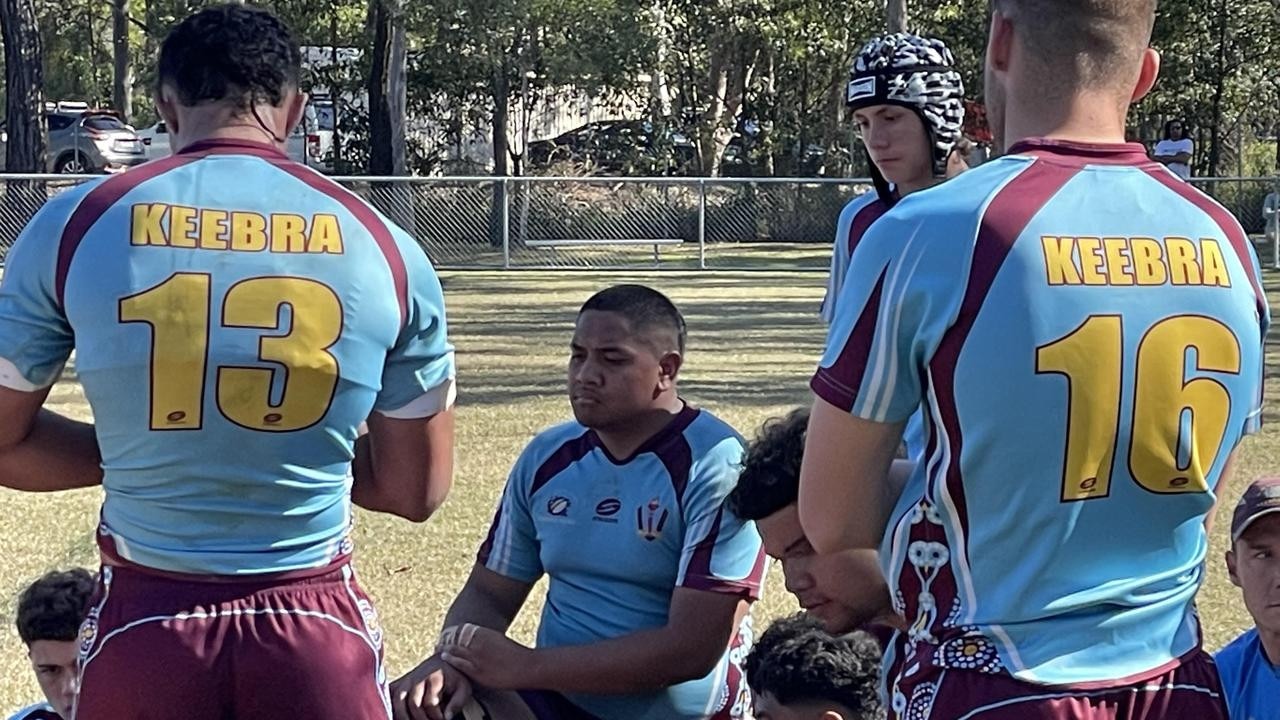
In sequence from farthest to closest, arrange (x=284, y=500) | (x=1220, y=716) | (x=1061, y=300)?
(x=284, y=500)
(x=1220, y=716)
(x=1061, y=300)

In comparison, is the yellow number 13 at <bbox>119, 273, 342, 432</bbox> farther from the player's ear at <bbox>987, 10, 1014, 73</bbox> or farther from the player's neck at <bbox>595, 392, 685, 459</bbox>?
the player's neck at <bbox>595, 392, 685, 459</bbox>

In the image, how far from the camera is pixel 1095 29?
2.26 metres

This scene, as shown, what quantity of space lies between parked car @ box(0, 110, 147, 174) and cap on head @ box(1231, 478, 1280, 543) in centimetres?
3770

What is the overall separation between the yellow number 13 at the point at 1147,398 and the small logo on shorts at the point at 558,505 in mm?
2204

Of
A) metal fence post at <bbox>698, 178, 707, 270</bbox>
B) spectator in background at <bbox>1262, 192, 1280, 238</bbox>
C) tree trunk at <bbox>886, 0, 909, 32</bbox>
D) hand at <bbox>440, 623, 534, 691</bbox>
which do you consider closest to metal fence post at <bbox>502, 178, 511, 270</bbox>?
metal fence post at <bbox>698, 178, 707, 270</bbox>

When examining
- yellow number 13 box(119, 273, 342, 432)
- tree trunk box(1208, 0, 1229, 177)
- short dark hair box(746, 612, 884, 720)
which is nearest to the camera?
yellow number 13 box(119, 273, 342, 432)

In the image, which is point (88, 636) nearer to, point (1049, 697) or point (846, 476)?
point (846, 476)

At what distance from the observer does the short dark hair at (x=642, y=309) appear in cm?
438

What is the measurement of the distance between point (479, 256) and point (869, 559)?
2309 centimetres

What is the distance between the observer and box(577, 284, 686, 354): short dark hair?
4.38 m

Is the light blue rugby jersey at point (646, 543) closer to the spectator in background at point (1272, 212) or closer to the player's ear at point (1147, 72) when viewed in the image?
the player's ear at point (1147, 72)

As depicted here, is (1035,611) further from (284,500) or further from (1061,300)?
(284,500)

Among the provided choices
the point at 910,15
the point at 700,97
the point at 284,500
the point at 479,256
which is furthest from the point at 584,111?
the point at 284,500

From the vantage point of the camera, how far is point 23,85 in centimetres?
2948
